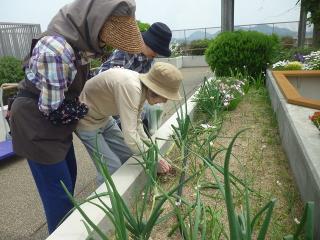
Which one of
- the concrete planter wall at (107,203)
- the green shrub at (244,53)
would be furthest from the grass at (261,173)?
the green shrub at (244,53)

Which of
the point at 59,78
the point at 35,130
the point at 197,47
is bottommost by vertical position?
the point at 197,47

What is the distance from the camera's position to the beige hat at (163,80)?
1.99 meters

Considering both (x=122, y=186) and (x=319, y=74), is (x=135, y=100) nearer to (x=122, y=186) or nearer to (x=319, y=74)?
(x=122, y=186)

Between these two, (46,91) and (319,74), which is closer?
(46,91)

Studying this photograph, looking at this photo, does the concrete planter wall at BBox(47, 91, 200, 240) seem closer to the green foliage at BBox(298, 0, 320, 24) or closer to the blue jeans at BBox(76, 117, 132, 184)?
the blue jeans at BBox(76, 117, 132, 184)

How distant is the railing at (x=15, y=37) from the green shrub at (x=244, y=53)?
191 inches

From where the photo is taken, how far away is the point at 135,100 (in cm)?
194

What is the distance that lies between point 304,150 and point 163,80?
2.98 ft

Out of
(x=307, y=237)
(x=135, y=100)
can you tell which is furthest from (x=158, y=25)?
(x=307, y=237)

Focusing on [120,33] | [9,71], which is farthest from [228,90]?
[9,71]

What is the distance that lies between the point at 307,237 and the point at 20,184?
126 inches

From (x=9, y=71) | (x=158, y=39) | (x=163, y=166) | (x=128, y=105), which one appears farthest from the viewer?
(x=9, y=71)

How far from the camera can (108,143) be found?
2.55 meters

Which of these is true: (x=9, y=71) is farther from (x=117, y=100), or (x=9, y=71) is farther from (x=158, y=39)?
(x=117, y=100)
